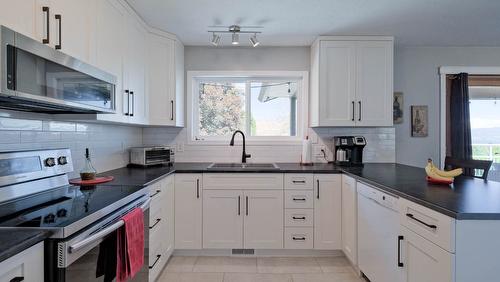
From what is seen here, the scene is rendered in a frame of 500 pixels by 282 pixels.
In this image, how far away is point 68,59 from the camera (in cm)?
141

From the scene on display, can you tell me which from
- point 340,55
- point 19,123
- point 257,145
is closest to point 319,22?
point 340,55

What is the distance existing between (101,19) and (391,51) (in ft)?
8.96

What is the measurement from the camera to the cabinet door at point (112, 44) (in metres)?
1.99

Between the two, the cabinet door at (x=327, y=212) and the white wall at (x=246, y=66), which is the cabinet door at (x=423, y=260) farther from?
the white wall at (x=246, y=66)

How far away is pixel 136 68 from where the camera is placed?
264 centimetres

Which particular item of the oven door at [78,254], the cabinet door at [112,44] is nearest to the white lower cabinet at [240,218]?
the cabinet door at [112,44]

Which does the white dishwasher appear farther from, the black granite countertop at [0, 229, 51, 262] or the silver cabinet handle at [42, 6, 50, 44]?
the silver cabinet handle at [42, 6, 50, 44]

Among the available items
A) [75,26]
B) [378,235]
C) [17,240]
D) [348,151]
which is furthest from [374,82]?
[17,240]

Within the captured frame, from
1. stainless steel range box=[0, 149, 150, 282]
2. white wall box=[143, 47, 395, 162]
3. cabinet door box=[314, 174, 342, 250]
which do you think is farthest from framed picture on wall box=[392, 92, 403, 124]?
stainless steel range box=[0, 149, 150, 282]

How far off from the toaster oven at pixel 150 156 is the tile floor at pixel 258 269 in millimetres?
976

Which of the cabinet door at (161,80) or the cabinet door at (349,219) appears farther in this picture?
the cabinet door at (161,80)

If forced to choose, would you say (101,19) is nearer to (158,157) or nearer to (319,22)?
(158,157)

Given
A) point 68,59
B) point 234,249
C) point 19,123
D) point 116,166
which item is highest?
point 68,59

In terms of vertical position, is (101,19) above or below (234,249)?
above
